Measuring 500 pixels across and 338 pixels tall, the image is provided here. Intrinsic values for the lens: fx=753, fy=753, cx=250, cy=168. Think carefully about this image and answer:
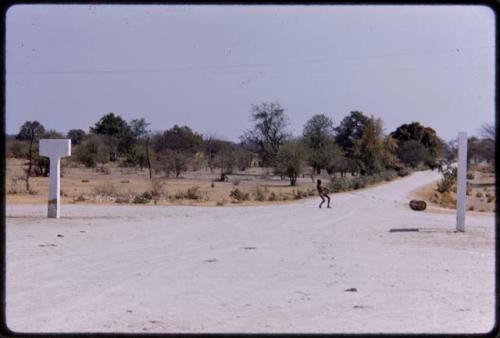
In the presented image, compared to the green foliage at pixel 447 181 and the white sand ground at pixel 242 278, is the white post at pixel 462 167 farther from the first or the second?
the green foliage at pixel 447 181

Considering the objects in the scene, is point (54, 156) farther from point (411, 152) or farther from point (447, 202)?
point (411, 152)

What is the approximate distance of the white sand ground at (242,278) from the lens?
820 cm

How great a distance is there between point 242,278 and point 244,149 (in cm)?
6599

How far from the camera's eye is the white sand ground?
820 cm

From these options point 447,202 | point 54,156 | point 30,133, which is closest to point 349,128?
point 30,133

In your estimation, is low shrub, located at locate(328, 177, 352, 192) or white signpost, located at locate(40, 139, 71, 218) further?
low shrub, located at locate(328, 177, 352, 192)

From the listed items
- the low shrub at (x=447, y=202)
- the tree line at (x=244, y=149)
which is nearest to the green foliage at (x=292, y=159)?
the tree line at (x=244, y=149)

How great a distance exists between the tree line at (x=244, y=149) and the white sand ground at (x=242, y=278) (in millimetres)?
38446

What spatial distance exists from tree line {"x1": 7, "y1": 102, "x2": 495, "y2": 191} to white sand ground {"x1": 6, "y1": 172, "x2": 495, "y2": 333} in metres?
38.4

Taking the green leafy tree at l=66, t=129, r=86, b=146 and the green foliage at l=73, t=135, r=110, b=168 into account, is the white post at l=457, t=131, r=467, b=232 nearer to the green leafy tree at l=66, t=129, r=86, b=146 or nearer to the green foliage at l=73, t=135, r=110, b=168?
the green foliage at l=73, t=135, r=110, b=168

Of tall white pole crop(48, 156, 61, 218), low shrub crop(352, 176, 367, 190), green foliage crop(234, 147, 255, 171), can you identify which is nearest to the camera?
tall white pole crop(48, 156, 61, 218)

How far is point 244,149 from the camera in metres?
77.2

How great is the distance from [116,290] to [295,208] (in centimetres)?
2104

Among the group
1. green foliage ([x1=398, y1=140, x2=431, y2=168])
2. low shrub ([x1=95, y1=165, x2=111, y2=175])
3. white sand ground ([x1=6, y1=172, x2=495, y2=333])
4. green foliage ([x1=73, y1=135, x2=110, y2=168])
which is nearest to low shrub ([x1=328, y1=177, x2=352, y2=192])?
low shrub ([x1=95, y1=165, x2=111, y2=175])
